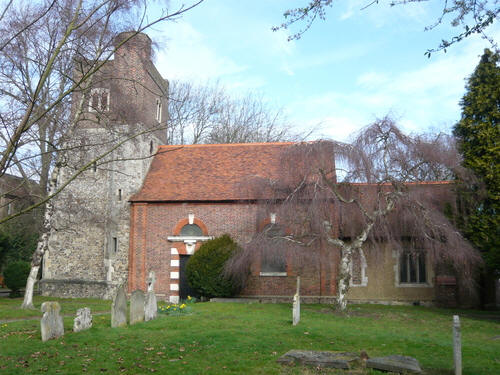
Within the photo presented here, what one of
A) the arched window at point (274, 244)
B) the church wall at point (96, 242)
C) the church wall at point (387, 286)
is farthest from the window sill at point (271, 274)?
the church wall at point (96, 242)

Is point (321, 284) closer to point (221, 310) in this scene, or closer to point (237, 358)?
point (221, 310)

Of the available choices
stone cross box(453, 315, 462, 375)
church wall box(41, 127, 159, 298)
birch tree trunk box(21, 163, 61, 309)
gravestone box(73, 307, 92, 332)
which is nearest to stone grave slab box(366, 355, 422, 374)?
stone cross box(453, 315, 462, 375)

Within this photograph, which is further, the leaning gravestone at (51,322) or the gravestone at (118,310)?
the gravestone at (118,310)

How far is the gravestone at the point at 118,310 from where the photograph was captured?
12312 millimetres

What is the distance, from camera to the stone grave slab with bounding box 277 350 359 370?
8.01m

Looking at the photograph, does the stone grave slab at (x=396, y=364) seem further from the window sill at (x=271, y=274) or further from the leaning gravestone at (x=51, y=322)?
the window sill at (x=271, y=274)

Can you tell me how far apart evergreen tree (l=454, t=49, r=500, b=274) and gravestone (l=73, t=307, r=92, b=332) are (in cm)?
1233

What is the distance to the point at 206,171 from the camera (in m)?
23.4

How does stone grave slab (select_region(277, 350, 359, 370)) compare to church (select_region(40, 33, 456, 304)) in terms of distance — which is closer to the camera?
stone grave slab (select_region(277, 350, 359, 370))

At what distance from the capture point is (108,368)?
8141 mm

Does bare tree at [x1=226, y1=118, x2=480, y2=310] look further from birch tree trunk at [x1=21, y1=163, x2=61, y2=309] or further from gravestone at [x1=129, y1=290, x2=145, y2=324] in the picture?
birch tree trunk at [x1=21, y1=163, x2=61, y2=309]

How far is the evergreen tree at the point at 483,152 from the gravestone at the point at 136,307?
11.0 meters

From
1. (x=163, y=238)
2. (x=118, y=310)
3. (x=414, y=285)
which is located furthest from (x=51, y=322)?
(x=414, y=285)

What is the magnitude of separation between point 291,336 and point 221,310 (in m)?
5.44
